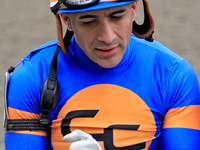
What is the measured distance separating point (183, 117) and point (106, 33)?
0.60 metres

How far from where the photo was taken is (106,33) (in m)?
1.66

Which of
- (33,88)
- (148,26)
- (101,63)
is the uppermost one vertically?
(148,26)

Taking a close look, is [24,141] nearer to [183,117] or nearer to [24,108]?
[24,108]

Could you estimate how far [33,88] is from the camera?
6.06 ft

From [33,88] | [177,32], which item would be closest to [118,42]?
[33,88]

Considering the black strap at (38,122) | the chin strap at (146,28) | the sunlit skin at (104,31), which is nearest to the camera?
the sunlit skin at (104,31)

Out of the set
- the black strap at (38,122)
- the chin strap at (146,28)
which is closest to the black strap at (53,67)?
the black strap at (38,122)

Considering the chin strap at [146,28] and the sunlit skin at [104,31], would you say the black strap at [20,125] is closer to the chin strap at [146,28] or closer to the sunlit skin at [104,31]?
the sunlit skin at [104,31]

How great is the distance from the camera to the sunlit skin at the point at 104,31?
1656 millimetres

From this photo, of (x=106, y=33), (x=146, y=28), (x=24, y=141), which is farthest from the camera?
(x=146, y=28)

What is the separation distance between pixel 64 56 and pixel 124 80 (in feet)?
1.14

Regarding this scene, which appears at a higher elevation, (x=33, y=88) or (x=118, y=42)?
A: (x=118, y=42)

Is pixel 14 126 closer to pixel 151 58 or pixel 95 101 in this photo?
pixel 95 101

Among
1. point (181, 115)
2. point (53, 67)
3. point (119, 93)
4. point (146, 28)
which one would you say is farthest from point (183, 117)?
point (53, 67)
